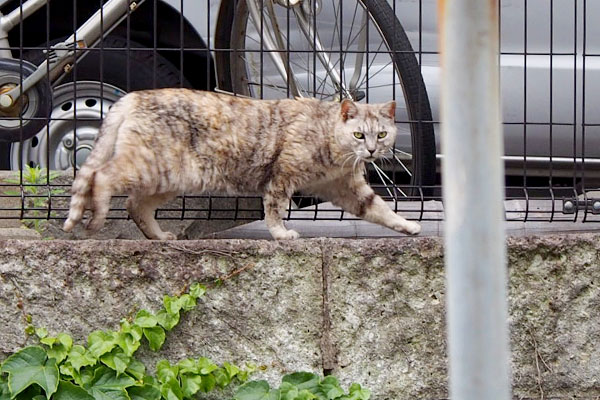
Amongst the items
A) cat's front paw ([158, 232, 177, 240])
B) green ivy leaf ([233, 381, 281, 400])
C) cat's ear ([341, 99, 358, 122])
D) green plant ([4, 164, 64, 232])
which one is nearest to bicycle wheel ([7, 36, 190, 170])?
green plant ([4, 164, 64, 232])

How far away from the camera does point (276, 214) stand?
489 centimetres

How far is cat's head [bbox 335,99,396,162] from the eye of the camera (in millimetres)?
5031

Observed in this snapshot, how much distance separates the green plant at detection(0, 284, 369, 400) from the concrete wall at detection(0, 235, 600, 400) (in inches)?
2.8

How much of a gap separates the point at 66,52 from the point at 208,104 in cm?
77

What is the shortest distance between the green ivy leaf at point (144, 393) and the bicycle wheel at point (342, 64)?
141cm

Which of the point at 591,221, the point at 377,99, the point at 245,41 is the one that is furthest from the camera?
the point at 377,99

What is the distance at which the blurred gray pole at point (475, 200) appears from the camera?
5.36 feet

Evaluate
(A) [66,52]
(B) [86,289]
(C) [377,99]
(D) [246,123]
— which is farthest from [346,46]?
(B) [86,289]

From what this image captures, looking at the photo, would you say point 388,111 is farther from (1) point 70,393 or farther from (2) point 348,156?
(1) point 70,393

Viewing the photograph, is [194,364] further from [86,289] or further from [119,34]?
A: [119,34]

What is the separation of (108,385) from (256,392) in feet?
1.92

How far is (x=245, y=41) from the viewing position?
5.61m

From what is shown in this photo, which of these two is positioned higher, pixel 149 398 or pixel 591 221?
pixel 591 221

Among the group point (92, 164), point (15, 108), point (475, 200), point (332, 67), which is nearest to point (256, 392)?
point (92, 164)
